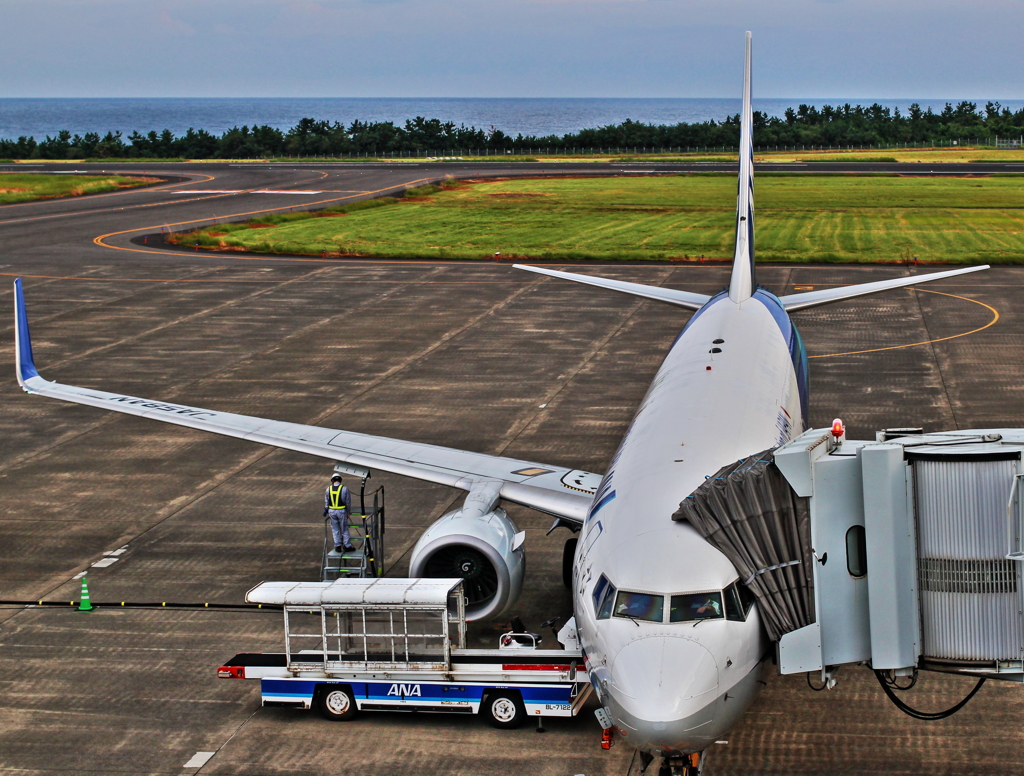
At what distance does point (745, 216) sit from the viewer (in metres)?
29.7

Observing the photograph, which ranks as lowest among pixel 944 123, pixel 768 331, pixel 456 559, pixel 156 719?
pixel 156 719

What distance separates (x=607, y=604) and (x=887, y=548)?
3.38 meters

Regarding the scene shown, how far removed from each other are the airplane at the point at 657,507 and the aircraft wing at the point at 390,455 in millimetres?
41

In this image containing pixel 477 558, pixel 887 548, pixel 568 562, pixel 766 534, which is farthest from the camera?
pixel 568 562

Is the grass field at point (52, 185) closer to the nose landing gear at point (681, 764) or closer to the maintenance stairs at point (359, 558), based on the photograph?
the maintenance stairs at point (359, 558)

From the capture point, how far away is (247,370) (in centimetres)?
4012

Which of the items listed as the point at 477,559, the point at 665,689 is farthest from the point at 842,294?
the point at 665,689

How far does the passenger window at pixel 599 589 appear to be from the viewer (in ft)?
43.9

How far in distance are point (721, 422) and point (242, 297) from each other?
4141cm

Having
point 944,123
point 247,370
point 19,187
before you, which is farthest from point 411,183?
point 944,123

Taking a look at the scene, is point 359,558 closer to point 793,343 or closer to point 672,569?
point 672,569

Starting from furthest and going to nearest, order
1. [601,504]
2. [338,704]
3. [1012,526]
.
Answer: [338,704], [601,504], [1012,526]

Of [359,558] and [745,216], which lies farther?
[745,216]

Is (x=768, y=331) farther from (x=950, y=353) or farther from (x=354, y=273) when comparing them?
(x=354, y=273)
